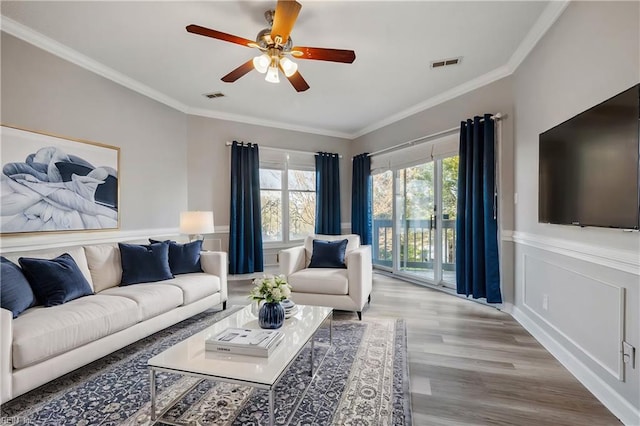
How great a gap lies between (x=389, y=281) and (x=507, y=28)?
3.51 metres

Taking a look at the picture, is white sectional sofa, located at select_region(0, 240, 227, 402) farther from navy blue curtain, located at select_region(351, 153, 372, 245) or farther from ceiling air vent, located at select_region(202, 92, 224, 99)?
navy blue curtain, located at select_region(351, 153, 372, 245)

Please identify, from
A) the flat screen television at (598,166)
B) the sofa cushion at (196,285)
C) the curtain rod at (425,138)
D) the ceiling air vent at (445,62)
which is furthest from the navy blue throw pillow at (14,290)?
the curtain rod at (425,138)

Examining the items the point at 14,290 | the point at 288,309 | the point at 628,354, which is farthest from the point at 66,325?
the point at 628,354

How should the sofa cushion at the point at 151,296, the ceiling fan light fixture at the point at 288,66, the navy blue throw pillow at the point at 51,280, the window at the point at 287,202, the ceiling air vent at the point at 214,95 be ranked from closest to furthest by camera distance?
the navy blue throw pillow at the point at 51,280 → the ceiling fan light fixture at the point at 288,66 → the sofa cushion at the point at 151,296 → the ceiling air vent at the point at 214,95 → the window at the point at 287,202

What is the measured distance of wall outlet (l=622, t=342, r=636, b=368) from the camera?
64.1 inches

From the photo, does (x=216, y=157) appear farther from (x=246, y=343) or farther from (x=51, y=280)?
(x=246, y=343)

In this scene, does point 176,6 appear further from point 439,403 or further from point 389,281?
point 389,281

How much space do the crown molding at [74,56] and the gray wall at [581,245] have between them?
424cm

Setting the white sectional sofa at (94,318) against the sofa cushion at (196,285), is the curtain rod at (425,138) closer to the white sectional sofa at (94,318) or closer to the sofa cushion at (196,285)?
the white sectional sofa at (94,318)

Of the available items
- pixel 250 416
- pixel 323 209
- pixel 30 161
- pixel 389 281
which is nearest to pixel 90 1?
pixel 30 161

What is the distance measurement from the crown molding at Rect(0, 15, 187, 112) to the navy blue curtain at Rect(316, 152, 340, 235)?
265 centimetres

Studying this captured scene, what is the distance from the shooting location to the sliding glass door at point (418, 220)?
426 cm

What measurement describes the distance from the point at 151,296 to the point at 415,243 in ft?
12.1

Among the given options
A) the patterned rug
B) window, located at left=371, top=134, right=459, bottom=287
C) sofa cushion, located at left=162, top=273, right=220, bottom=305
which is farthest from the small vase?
window, located at left=371, top=134, right=459, bottom=287
